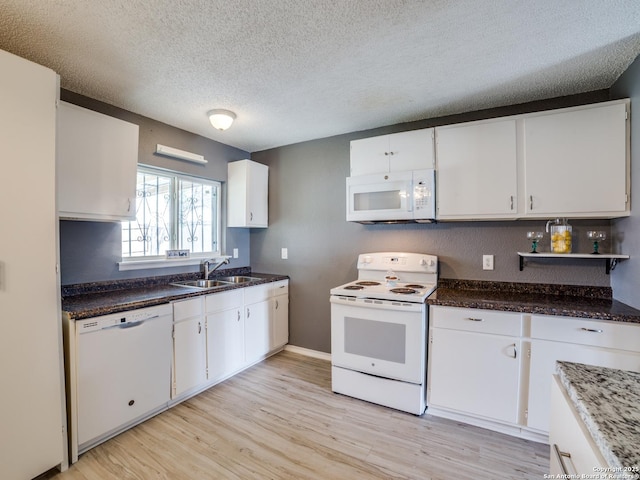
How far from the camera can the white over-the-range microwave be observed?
8.08 ft

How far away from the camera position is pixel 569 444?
30.0 inches

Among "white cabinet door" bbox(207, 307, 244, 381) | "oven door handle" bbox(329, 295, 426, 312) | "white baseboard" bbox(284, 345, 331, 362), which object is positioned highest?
"oven door handle" bbox(329, 295, 426, 312)

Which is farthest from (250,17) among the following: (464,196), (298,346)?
(298,346)

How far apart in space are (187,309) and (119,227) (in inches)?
36.0

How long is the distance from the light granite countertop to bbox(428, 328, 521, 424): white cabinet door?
1170mm

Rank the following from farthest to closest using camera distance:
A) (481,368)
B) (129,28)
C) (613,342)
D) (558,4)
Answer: (481,368)
(613,342)
(129,28)
(558,4)

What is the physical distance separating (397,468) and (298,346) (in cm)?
186

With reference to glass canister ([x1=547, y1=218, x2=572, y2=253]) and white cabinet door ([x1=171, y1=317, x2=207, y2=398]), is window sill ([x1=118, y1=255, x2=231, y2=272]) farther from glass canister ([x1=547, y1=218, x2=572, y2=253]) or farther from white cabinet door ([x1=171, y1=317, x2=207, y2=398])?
glass canister ([x1=547, y1=218, x2=572, y2=253])

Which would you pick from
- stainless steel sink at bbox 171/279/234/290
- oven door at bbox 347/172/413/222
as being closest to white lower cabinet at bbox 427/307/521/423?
oven door at bbox 347/172/413/222

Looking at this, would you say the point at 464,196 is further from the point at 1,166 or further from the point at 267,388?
the point at 1,166

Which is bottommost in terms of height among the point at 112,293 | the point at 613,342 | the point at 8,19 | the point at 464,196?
the point at 613,342

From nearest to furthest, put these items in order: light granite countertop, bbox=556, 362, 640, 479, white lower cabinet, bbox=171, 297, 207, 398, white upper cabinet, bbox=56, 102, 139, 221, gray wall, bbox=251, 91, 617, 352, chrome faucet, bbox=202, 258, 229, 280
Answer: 1. light granite countertop, bbox=556, 362, 640, 479
2. white upper cabinet, bbox=56, 102, 139, 221
3. white lower cabinet, bbox=171, 297, 207, 398
4. gray wall, bbox=251, 91, 617, 352
5. chrome faucet, bbox=202, 258, 229, 280

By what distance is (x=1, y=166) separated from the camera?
4.76ft

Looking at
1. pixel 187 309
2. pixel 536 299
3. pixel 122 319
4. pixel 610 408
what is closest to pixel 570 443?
pixel 610 408
